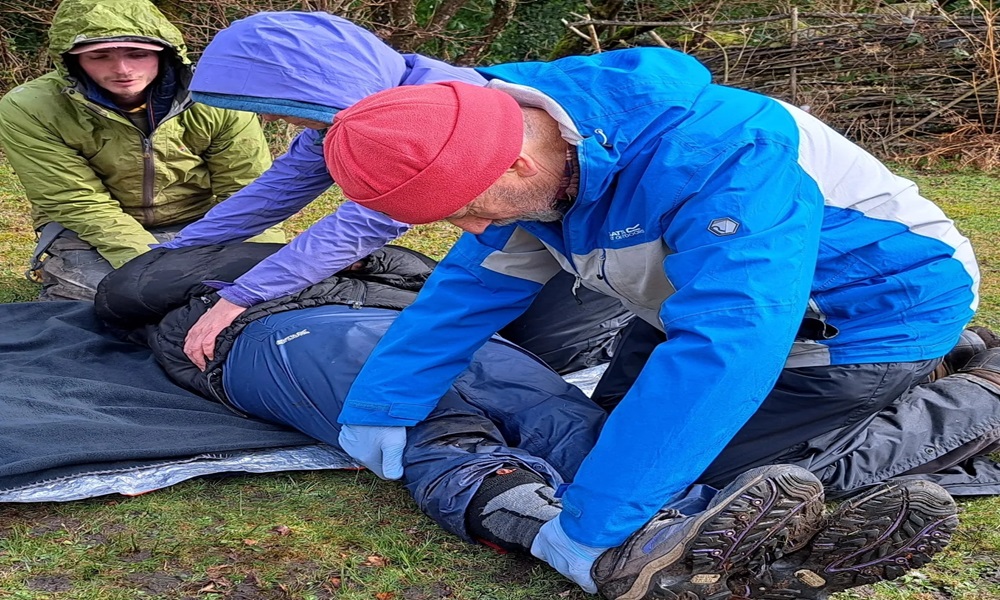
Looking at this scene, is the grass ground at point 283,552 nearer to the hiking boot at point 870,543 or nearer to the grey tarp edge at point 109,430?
the grey tarp edge at point 109,430

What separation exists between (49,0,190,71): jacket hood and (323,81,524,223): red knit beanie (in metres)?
2.35

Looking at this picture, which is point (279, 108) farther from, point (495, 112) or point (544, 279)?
point (495, 112)

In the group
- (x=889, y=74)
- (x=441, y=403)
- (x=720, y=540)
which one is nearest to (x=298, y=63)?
(x=441, y=403)

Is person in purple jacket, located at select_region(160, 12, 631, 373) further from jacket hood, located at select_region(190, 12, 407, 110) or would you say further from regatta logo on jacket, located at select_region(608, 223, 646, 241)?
regatta logo on jacket, located at select_region(608, 223, 646, 241)

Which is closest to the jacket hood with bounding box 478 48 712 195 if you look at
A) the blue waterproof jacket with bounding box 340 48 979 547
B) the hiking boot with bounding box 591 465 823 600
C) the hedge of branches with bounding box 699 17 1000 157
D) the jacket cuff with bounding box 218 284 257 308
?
the blue waterproof jacket with bounding box 340 48 979 547

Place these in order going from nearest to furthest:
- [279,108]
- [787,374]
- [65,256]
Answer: [787,374] → [279,108] → [65,256]

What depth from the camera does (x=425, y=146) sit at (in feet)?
5.69

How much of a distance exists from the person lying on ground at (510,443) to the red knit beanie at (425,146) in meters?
0.74

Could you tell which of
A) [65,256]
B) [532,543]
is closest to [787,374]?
[532,543]

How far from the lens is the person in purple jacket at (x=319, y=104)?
2.88 metres

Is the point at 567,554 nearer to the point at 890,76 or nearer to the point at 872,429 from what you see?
the point at 872,429

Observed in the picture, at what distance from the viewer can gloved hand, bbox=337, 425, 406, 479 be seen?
2490 millimetres

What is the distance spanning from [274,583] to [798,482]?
1122mm

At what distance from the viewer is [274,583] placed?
85.6 inches
